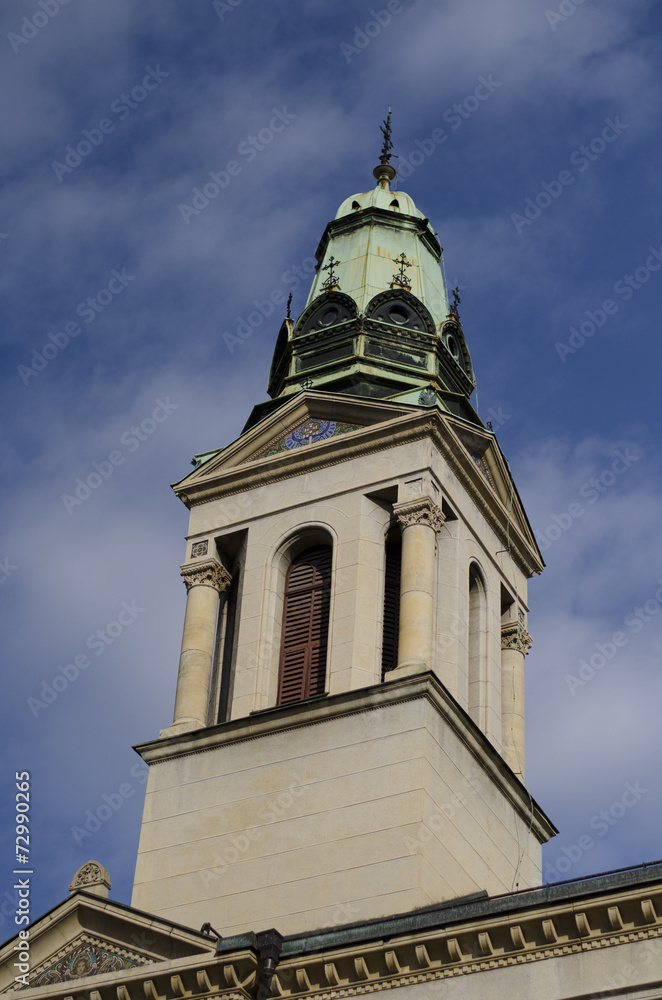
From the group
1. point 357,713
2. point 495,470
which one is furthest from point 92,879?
point 495,470

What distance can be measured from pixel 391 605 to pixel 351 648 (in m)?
2.11

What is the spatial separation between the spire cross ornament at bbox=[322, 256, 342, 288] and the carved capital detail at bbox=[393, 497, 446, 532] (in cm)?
913

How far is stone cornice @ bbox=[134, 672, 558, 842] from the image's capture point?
31.9 metres

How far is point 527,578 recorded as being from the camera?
39.5 m

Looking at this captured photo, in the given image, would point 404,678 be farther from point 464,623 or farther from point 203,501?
point 203,501

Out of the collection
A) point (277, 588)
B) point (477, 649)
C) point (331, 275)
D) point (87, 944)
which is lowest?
point (87, 944)

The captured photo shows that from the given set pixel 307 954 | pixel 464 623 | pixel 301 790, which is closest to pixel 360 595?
pixel 464 623

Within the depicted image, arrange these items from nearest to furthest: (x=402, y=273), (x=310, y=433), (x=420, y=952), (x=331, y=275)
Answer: (x=420, y=952)
(x=310, y=433)
(x=402, y=273)
(x=331, y=275)

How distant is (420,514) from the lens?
34750mm

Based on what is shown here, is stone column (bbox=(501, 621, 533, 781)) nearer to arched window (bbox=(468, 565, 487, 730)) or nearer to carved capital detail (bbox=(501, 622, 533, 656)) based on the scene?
carved capital detail (bbox=(501, 622, 533, 656))

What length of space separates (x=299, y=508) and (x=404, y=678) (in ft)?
19.7

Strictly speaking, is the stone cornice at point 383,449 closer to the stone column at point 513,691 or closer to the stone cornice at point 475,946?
the stone column at point 513,691

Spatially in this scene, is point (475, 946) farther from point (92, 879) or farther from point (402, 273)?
point (402, 273)

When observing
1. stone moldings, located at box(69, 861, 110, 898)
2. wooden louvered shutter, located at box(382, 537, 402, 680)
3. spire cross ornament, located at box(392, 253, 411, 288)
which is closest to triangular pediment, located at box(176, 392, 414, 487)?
wooden louvered shutter, located at box(382, 537, 402, 680)
